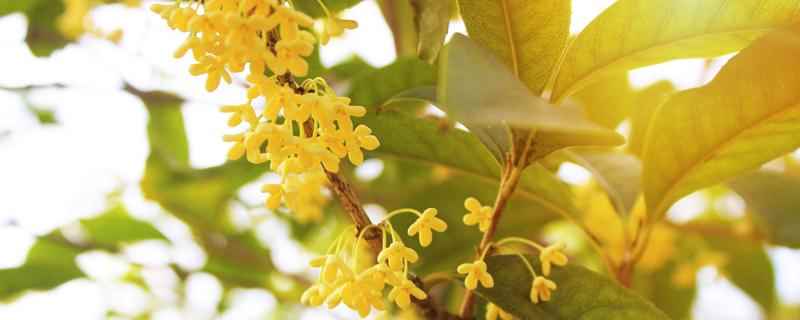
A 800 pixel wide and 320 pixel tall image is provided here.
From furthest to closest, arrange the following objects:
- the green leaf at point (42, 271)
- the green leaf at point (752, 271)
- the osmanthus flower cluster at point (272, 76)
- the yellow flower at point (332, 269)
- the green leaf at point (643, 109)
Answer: the green leaf at point (752, 271), the green leaf at point (42, 271), the green leaf at point (643, 109), the yellow flower at point (332, 269), the osmanthus flower cluster at point (272, 76)

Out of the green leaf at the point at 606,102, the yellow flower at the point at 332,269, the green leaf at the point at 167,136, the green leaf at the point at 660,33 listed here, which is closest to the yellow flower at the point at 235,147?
the yellow flower at the point at 332,269

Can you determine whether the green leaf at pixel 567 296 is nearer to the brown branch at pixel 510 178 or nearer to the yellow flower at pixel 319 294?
the brown branch at pixel 510 178

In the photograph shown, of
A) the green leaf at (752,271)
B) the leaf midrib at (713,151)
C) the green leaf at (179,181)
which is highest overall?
the green leaf at (179,181)

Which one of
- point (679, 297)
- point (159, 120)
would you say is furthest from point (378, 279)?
point (159, 120)

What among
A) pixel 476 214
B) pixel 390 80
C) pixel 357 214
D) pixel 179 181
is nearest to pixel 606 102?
pixel 390 80

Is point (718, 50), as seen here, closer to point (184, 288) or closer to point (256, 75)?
point (256, 75)
